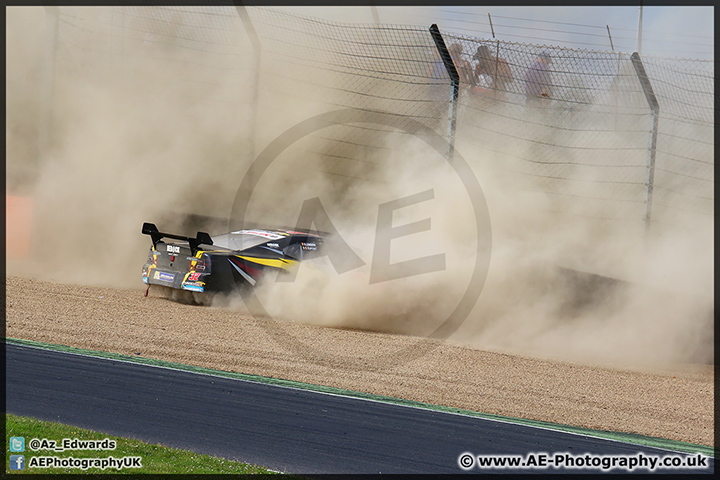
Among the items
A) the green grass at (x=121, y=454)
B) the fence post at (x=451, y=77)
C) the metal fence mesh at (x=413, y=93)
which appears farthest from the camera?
the fence post at (x=451, y=77)

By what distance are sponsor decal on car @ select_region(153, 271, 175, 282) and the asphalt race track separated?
2893mm

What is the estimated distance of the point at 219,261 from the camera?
9.02 meters

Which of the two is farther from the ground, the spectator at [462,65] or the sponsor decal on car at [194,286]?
the spectator at [462,65]

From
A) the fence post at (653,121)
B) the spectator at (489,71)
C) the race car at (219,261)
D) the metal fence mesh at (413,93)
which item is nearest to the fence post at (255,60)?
the metal fence mesh at (413,93)

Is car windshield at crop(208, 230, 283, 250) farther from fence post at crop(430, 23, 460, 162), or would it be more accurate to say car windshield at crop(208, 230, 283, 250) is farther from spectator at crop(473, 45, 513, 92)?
spectator at crop(473, 45, 513, 92)

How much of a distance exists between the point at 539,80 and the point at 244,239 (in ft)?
18.7

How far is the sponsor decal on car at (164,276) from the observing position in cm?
918

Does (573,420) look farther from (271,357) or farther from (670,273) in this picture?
(670,273)

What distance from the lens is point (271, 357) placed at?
7289mm

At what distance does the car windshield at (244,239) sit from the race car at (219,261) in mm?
34

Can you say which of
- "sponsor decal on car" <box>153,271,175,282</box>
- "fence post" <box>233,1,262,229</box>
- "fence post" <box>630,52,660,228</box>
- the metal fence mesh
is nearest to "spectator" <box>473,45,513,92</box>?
the metal fence mesh

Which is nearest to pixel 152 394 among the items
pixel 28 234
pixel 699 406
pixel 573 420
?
pixel 573 420

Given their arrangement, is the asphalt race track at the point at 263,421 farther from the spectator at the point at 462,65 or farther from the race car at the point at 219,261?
the spectator at the point at 462,65

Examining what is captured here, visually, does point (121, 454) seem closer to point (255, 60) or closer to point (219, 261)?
point (219, 261)
